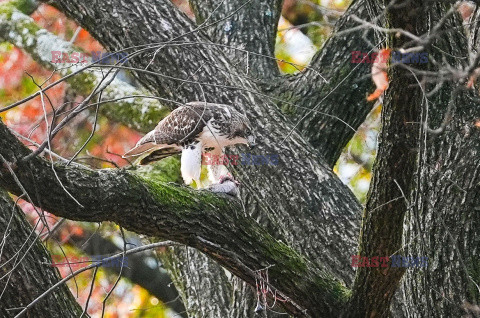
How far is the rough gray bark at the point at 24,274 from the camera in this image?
4.11m

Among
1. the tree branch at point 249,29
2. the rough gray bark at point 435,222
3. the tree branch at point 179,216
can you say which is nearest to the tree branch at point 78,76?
the tree branch at point 249,29

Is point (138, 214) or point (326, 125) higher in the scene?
point (326, 125)

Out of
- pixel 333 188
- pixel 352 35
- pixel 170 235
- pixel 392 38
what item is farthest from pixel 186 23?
pixel 392 38

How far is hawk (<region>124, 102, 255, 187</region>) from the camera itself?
5.80 meters

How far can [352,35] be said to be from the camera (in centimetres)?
612

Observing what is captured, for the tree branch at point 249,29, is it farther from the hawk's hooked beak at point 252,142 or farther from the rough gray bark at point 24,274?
the rough gray bark at point 24,274

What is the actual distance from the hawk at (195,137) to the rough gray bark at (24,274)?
5.46ft

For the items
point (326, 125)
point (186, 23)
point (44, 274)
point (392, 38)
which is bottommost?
point (44, 274)

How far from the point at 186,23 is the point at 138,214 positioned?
2.31 m

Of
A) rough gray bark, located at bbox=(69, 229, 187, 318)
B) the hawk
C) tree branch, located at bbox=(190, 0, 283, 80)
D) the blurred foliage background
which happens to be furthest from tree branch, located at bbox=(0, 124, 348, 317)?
the blurred foliage background

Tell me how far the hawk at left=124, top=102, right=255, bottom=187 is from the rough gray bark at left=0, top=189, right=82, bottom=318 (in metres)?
1.66

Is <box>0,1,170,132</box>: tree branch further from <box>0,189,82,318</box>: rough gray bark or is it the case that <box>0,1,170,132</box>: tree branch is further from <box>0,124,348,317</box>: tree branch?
<box>0,189,82,318</box>: rough gray bark

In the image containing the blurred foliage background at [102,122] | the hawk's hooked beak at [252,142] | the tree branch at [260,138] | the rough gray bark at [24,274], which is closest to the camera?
the rough gray bark at [24,274]

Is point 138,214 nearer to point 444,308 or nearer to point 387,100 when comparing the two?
point 387,100
